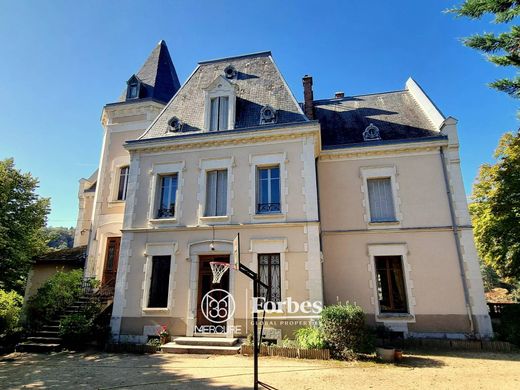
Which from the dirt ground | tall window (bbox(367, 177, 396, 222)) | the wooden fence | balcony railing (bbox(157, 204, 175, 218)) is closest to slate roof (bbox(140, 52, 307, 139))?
balcony railing (bbox(157, 204, 175, 218))

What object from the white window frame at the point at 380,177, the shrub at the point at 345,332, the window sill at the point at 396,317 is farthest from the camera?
the white window frame at the point at 380,177

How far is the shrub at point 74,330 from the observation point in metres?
9.47

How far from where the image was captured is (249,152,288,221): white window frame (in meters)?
10.4

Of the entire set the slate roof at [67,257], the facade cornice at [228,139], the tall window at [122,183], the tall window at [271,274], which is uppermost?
the facade cornice at [228,139]

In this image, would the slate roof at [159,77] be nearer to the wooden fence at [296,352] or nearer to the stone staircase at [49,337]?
the stone staircase at [49,337]

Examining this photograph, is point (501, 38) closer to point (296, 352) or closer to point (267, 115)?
point (267, 115)

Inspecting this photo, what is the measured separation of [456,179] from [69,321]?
1394 cm

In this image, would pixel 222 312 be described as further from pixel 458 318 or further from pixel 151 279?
pixel 458 318

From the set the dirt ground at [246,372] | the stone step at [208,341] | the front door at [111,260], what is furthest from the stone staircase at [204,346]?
the front door at [111,260]

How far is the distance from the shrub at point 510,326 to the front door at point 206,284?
28.6 ft

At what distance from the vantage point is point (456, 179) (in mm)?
11164

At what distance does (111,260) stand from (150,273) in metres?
3.63

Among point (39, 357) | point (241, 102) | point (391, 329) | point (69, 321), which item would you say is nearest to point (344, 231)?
point (391, 329)

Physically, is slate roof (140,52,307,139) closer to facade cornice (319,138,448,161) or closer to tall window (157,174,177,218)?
tall window (157,174,177,218)
